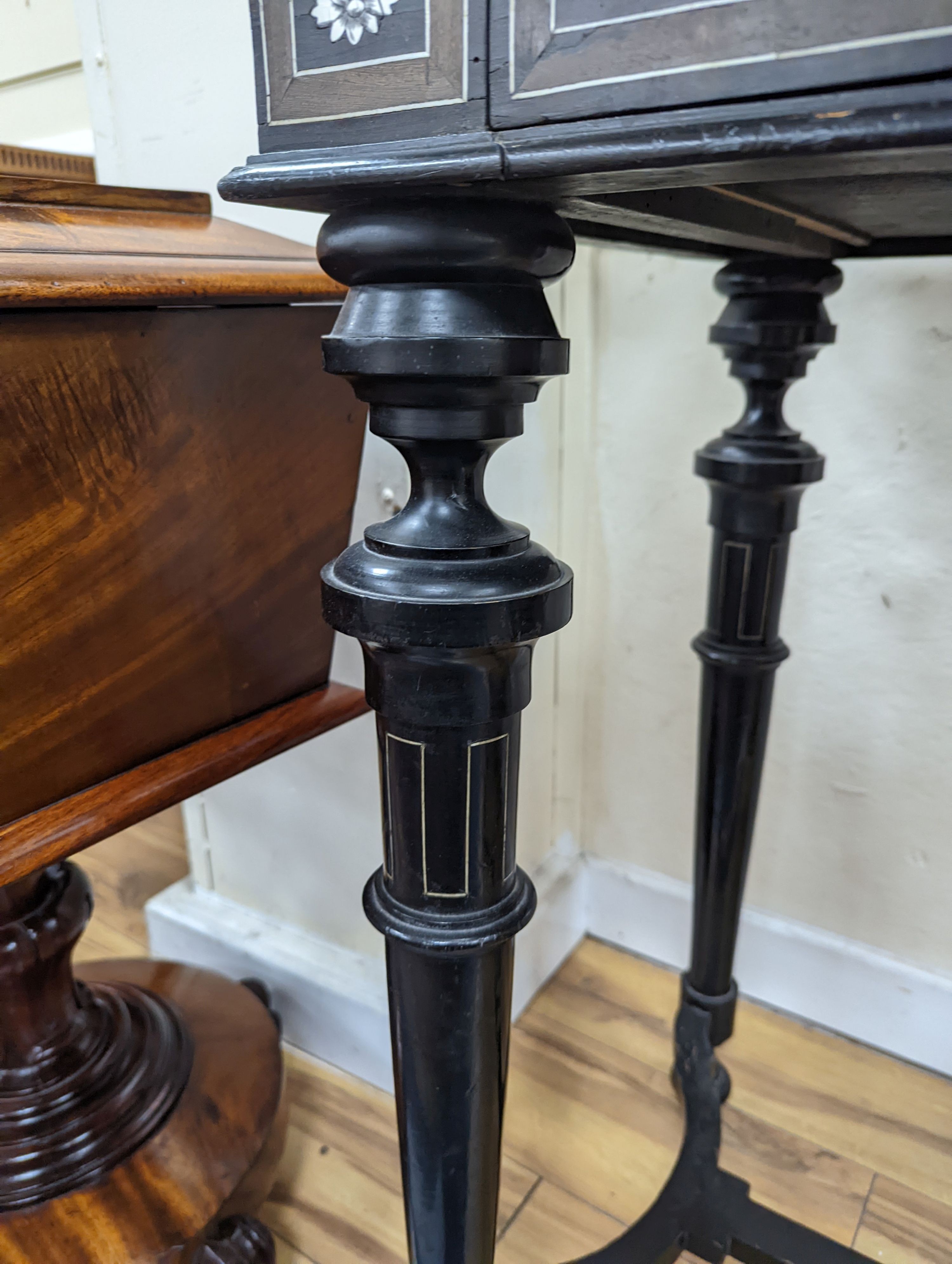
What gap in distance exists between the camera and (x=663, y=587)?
1051mm

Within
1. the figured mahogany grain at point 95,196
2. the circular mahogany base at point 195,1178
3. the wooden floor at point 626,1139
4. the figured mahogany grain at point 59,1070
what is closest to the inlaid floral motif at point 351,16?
the figured mahogany grain at point 95,196

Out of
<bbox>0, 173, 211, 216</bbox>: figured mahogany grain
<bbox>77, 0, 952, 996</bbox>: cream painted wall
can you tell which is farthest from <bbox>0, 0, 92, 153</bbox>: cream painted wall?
<bbox>0, 173, 211, 216</bbox>: figured mahogany grain

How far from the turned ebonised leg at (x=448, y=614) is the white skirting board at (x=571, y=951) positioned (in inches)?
22.3

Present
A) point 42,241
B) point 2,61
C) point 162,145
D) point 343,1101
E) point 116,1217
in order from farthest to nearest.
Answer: point 2,61 < point 343,1101 < point 162,145 < point 116,1217 < point 42,241

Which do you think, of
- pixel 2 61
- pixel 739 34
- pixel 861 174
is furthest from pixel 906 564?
pixel 2 61

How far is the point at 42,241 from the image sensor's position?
1.55ft

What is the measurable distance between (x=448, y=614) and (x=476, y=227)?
146mm

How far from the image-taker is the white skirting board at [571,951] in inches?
39.1

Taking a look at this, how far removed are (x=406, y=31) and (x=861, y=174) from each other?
0.62 feet

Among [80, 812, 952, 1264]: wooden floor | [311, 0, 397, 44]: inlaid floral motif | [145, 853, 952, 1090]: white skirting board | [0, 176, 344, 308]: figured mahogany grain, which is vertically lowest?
[80, 812, 952, 1264]: wooden floor

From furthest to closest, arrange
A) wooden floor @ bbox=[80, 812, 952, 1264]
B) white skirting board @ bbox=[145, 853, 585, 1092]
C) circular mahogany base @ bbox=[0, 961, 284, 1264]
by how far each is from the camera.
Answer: white skirting board @ bbox=[145, 853, 585, 1092] → wooden floor @ bbox=[80, 812, 952, 1264] → circular mahogany base @ bbox=[0, 961, 284, 1264]

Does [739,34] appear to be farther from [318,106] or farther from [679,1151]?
[679,1151]

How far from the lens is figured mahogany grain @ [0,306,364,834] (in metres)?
0.48

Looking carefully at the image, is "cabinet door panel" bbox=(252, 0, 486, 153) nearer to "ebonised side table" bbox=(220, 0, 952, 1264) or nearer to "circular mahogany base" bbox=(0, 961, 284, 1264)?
"ebonised side table" bbox=(220, 0, 952, 1264)
